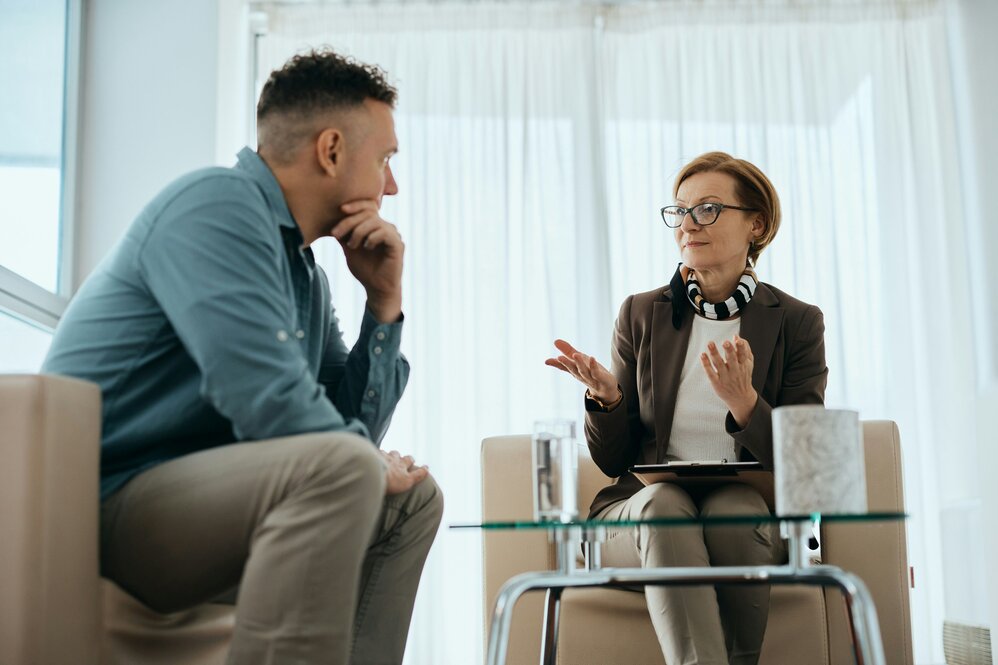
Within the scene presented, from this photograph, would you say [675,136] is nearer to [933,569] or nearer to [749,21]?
[749,21]

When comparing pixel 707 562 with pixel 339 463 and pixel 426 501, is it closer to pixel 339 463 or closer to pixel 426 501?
pixel 426 501

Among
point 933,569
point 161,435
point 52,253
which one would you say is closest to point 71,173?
point 52,253

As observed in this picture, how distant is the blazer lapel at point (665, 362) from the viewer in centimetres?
224

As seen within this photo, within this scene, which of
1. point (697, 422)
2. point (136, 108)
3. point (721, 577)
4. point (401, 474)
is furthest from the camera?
point (136, 108)

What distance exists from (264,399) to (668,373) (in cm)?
116

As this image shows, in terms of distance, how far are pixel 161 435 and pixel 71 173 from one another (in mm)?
2330

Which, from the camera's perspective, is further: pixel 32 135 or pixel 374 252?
pixel 32 135

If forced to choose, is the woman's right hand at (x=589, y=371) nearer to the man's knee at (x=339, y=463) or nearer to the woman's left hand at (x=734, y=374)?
the woman's left hand at (x=734, y=374)

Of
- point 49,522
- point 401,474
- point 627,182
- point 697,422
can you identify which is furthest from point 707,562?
point 627,182

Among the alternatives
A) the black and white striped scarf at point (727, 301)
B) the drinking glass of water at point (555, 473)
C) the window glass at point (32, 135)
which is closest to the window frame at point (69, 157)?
the window glass at point (32, 135)

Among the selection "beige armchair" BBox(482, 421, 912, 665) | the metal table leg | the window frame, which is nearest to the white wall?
the window frame

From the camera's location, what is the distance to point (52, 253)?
132 inches

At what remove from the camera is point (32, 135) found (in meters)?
3.19

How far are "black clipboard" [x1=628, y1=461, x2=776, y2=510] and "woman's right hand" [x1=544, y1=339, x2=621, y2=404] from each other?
0.60 feet
